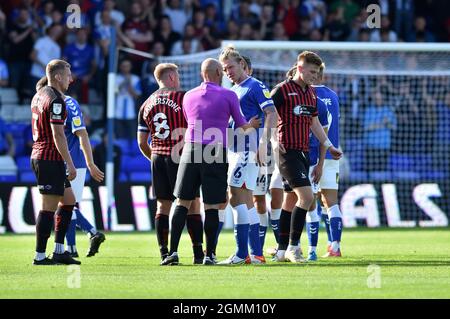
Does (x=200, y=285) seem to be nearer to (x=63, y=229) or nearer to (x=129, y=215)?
(x=63, y=229)

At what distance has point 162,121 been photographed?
36.9 ft

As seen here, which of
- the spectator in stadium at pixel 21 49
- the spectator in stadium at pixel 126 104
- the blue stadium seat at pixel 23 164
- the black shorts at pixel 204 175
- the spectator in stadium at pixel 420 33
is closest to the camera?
the black shorts at pixel 204 175

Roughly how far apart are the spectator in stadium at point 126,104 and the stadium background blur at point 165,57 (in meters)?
0.03

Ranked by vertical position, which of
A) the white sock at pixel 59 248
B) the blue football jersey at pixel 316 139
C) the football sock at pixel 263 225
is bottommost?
the white sock at pixel 59 248

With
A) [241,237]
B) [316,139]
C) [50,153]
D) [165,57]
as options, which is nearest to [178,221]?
[241,237]

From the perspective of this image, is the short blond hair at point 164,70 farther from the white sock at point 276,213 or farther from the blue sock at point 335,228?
the blue sock at point 335,228

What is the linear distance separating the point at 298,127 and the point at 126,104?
10283mm

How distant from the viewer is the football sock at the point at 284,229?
11820 mm

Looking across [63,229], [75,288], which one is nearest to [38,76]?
[63,229]

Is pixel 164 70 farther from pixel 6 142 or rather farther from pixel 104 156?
pixel 6 142

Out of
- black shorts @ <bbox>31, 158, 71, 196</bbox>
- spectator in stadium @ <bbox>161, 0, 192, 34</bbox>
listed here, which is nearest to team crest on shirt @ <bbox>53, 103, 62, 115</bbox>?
black shorts @ <bbox>31, 158, 71, 196</bbox>

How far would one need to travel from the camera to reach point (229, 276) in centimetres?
987

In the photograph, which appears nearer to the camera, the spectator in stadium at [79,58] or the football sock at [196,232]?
the football sock at [196,232]

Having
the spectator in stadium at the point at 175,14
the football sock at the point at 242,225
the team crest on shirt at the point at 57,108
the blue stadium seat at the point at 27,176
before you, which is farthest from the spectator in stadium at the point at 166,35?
the football sock at the point at 242,225
